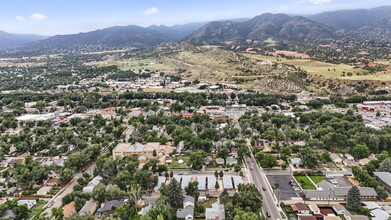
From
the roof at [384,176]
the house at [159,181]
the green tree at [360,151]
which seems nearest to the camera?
the roof at [384,176]

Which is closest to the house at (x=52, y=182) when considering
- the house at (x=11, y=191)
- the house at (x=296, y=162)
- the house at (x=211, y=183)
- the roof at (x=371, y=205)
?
the house at (x=11, y=191)

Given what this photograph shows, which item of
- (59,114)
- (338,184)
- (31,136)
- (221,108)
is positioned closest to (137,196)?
(338,184)

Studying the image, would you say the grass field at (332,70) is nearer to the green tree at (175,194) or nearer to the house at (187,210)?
the house at (187,210)

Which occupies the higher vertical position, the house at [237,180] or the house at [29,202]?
the house at [29,202]

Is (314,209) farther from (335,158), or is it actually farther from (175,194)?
(175,194)

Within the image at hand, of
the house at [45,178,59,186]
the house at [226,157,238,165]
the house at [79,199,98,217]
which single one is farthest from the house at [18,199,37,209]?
the house at [226,157,238,165]

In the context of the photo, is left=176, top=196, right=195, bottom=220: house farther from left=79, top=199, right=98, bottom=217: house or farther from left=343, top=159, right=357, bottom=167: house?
left=343, top=159, right=357, bottom=167: house

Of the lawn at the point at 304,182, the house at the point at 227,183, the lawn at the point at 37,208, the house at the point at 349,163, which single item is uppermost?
the lawn at the point at 37,208
